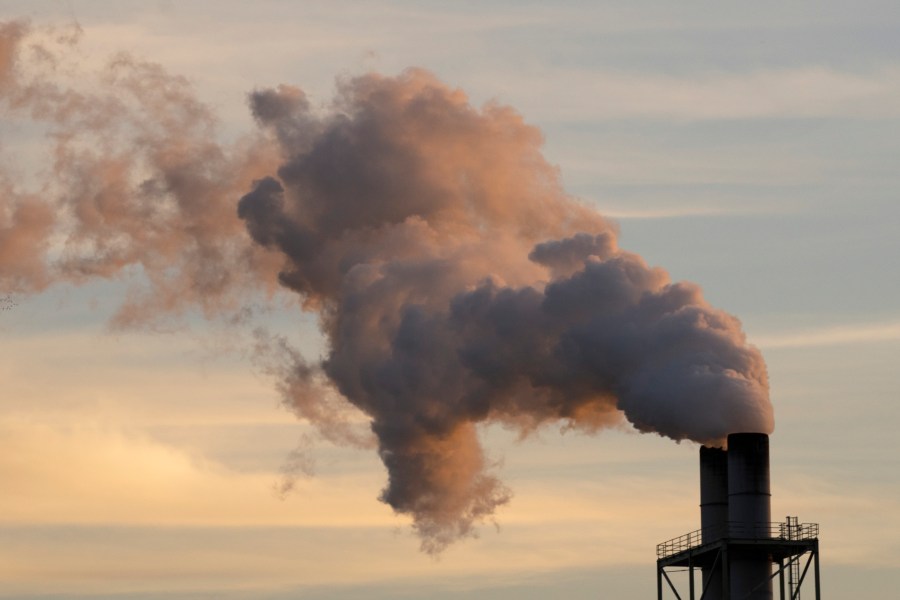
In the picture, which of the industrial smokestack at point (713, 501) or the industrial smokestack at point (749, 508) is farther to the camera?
the industrial smokestack at point (713, 501)

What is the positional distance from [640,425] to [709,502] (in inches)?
183

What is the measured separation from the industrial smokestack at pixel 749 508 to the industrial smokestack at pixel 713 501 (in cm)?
333

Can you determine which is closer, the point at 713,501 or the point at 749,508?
the point at 749,508

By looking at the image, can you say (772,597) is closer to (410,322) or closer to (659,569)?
(659,569)

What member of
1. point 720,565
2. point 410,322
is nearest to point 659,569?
point 720,565

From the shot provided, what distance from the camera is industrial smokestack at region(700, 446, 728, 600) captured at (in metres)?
124

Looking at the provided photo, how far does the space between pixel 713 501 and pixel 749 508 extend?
488cm

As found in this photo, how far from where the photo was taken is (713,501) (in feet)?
408

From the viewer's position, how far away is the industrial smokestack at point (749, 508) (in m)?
120

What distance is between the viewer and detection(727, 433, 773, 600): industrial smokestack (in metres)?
120

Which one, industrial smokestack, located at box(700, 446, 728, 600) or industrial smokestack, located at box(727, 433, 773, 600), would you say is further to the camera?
industrial smokestack, located at box(700, 446, 728, 600)

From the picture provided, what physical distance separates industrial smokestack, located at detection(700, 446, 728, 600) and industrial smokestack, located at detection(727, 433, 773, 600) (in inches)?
131

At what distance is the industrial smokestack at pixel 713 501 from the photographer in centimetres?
12406

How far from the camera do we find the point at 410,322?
13125cm
